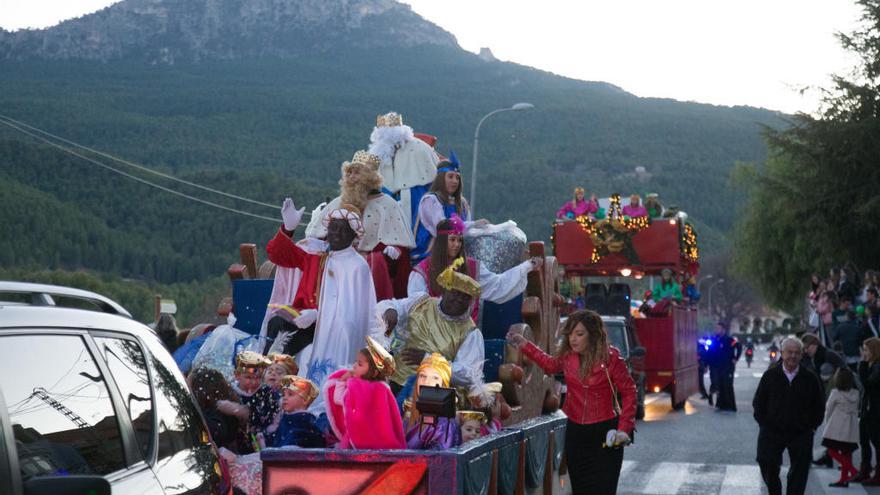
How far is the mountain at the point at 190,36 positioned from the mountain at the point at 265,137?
0.83 metres

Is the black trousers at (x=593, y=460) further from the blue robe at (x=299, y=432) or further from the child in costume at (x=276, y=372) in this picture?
the blue robe at (x=299, y=432)

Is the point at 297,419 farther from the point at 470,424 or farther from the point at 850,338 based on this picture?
the point at 850,338

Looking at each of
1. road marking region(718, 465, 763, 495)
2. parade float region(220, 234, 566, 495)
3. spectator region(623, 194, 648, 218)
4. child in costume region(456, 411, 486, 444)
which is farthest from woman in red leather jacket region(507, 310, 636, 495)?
spectator region(623, 194, 648, 218)

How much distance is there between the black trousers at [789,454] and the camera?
11.3 meters

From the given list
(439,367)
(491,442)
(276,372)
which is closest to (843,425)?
(439,367)

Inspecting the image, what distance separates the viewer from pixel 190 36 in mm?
181625

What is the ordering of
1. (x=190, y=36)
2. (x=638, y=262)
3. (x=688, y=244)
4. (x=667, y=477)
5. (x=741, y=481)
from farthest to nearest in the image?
1. (x=190, y=36)
2. (x=688, y=244)
3. (x=638, y=262)
4. (x=667, y=477)
5. (x=741, y=481)

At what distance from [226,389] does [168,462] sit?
135 inches

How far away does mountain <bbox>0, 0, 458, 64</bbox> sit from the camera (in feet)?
528

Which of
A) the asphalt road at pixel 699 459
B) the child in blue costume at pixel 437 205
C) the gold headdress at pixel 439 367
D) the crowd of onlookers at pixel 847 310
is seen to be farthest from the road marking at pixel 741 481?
the gold headdress at pixel 439 367

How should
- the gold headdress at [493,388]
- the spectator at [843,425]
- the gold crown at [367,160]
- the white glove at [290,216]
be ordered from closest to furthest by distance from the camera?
1. the gold headdress at [493,388]
2. the white glove at [290,216]
3. the gold crown at [367,160]
4. the spectator at [843,425]

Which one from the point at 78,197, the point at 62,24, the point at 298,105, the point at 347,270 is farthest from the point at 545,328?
the point at 62,24

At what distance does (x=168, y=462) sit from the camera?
3984 mm

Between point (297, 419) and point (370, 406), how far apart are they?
57 centimetres
